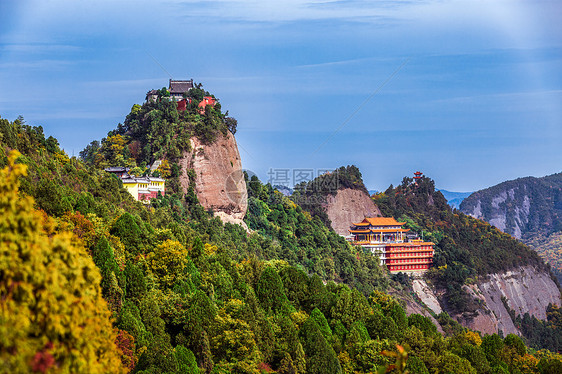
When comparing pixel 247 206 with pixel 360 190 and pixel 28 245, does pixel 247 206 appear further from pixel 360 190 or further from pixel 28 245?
pixel 28 245

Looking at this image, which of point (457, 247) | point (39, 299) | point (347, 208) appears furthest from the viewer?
point (347, 208)

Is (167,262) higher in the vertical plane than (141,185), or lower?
lower

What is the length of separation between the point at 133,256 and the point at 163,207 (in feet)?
A: 61.8

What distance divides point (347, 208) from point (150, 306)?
72057mm

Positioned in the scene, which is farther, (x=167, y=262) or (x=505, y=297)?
(x=505, y=297)

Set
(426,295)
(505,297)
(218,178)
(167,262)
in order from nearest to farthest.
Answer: (167,262) → (218,178) → (426,295) → (505,297)

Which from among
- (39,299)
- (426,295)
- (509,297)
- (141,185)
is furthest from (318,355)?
(509,297)

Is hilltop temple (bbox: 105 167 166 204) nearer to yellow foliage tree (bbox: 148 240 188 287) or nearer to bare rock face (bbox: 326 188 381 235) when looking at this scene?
yellow foliage tree (bbox: 148 240 188 287)

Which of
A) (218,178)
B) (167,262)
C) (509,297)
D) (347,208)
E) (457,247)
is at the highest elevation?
(347,208)

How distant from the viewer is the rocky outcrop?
257ft

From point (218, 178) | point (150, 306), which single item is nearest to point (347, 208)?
point (218, 178)

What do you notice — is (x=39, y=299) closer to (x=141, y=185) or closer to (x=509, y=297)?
(x=141, y=185)

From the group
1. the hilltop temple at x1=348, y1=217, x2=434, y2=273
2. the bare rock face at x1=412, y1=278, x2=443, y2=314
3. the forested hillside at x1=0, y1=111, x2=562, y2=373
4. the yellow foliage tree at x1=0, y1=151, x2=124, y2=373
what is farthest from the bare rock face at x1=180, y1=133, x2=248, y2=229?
the yellow foliage tree at x1=0, y1=151, x2=124, y2=373

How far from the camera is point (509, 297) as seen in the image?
90.2 metres
